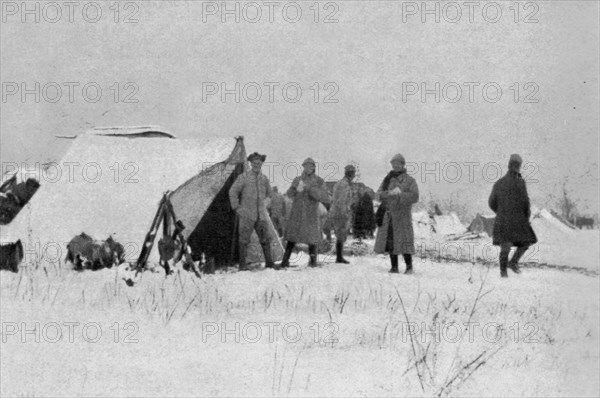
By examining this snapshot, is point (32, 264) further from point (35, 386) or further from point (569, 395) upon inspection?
point (569, 395)

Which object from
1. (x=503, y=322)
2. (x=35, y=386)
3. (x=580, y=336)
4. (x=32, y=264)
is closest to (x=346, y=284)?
(x=503, y=322)

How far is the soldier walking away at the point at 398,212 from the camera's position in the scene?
291 inches

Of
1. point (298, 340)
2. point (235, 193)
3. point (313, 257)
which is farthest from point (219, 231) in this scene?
point (298, 340)

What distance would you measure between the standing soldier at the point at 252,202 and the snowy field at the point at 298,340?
1898mm

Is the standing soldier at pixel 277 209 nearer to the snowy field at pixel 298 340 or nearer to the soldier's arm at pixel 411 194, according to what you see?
the soldier's arm at pixel 411 194

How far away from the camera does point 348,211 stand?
9.51m

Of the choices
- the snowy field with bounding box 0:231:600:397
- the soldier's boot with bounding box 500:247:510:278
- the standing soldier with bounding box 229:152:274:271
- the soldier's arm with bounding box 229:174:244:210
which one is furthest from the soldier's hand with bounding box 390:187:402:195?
the soldier's arm with bounding box 229:174:244:210

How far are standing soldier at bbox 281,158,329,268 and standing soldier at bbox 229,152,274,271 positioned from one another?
380 millimetres

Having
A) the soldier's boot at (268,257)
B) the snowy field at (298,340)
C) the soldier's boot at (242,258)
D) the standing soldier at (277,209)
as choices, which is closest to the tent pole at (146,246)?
the snowy field at (298,340)

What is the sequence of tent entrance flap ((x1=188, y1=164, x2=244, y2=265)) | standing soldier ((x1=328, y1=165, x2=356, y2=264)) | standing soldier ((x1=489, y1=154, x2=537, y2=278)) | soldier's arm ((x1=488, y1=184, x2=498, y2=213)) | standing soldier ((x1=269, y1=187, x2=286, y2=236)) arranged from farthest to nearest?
1. standing soldier ((x1=269, y1=187, x2=286, y2=236))
2. standing soldier ((x1=328, y1=165, x2=356, y2=264))
3. tent entrance flap ((x1=188, y1=164, x2=244, y2=265))
4. soldier's arm ((x1=488, y1=184, x2=498, y2=213))
5. standing soldier ((x1=489, y1=154, x2=537, y2=278))

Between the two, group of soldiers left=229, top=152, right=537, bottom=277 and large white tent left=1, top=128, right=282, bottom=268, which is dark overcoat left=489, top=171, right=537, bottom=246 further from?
large white tent left=1, top=128, right=282, bottom=268

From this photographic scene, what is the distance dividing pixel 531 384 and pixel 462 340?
66 centimetres

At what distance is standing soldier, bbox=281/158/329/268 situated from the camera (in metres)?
8.41

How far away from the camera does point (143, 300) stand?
545 centimetres
